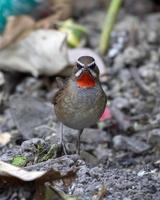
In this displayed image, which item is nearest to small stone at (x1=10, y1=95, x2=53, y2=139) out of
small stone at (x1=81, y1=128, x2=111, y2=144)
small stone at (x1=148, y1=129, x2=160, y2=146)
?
small stone at (x1=81, y1=128, x2=111, y2=144)

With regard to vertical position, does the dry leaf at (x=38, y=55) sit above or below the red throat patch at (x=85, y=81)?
above

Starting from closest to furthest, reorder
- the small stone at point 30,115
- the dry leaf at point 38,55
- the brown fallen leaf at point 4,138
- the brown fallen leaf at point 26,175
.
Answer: the brown fallen leaf at point 26,175 < the brown fallen leaf at point 4,138 < the small stone at point 30,115 < the dry leaf at point 38,55

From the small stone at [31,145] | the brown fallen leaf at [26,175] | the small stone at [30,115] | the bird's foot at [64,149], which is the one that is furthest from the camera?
the small stone at [30,115]

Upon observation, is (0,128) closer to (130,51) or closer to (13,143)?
(13,143)

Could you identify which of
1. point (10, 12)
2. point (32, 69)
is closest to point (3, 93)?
point (32, 69)

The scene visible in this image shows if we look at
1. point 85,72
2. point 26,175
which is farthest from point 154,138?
point 26,175

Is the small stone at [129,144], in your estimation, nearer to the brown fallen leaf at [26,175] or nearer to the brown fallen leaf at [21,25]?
the brown fallen leaf at [21,25]

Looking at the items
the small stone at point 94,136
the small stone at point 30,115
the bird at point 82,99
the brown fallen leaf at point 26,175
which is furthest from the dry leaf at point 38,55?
the brown fallen leaf at point 26,175
